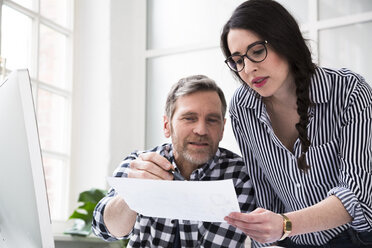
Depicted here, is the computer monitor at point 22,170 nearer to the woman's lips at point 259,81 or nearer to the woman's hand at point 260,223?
the woman's hand at point 260,223

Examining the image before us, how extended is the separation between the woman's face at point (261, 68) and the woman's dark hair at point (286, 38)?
0.05ft

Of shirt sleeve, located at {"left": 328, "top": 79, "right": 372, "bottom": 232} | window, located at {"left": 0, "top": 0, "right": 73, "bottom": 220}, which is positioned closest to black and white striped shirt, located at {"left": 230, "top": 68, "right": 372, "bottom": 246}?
shirt sleeve, located at {"left": 328, "top": 79, "right": 372, "bottom": 232}

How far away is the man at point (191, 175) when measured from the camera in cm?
161

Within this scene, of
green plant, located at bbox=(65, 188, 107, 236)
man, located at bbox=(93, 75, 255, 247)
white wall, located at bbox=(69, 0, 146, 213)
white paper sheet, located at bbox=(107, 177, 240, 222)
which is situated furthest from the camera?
white wall, located at bbox=(69, 0, 146, 213)

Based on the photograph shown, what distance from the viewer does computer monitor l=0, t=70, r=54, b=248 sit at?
0.82 m

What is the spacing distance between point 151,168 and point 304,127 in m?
0.44

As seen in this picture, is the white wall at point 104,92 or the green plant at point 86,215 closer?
the green plant at point 86,215

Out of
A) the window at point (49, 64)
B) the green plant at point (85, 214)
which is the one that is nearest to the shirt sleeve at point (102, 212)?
the green plant at point (85, 214)

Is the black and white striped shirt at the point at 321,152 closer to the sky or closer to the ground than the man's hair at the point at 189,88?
closer to the ground

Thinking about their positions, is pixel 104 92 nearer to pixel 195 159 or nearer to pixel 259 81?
pixel 195 159

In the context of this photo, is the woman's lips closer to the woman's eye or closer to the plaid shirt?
the woman's eye

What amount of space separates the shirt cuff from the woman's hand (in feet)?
0.59

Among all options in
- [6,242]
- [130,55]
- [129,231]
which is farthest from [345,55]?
[6,242]

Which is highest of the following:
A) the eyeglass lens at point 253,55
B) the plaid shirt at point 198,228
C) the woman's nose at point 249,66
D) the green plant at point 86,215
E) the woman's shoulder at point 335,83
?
the eyeglass lens at point 253,55
